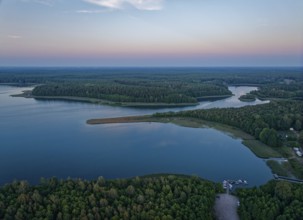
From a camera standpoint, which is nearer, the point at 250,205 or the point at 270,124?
the point at 250,205

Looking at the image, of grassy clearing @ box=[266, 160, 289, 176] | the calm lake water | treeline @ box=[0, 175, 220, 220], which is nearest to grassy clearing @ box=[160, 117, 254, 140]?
the calm lake water

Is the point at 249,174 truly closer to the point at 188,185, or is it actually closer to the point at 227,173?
the point at 227,173

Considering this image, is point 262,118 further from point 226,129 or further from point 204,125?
point 204,125

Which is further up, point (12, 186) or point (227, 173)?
point (12, 186)

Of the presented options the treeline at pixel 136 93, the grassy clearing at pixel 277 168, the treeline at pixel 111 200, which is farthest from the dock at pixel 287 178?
the treeline at pixel 136 93

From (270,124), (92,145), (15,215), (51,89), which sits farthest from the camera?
(51,89)

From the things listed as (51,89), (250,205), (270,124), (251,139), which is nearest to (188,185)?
(250,205)
